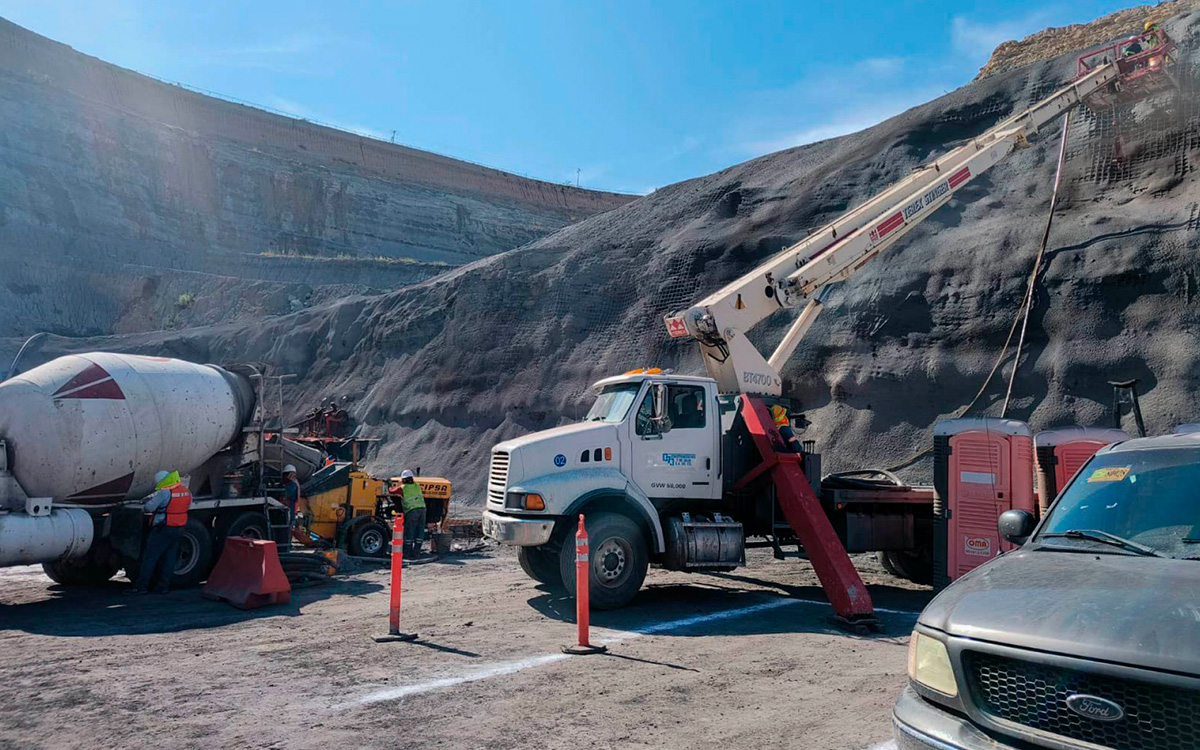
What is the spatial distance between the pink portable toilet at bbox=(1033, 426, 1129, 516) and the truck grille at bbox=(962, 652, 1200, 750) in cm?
709

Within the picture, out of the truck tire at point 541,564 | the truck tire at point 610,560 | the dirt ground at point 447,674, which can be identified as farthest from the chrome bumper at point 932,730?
the truck tire at point 541,564

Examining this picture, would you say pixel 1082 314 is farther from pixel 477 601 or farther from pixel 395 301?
pixel 395 301

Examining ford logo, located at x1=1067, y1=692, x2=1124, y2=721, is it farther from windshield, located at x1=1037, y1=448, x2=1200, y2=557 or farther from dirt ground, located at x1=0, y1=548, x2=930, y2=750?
dirt ground, located at x1=0, y1=548, x2=930, y2=750

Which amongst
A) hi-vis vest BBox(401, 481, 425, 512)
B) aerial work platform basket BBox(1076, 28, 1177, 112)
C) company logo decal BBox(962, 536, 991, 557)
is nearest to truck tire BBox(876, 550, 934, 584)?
company logo decal BBox(962, 536, 991, 557)

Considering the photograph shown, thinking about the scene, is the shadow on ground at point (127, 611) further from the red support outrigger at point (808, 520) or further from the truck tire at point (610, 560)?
the red support outrigger at point (808, 520)

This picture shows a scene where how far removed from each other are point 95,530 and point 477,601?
5.68 meters

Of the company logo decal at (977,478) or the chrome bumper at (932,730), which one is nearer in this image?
the chrome bumper at (932,730)

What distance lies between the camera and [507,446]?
10672 millimetres

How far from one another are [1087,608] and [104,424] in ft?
41.0

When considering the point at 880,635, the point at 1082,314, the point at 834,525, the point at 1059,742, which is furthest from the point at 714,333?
the point at 1082,314

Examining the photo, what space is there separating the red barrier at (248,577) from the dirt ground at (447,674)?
217 millimetres

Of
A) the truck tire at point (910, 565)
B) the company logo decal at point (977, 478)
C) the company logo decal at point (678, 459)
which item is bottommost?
the truck tire at point (910, 565)

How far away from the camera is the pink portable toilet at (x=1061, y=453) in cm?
973

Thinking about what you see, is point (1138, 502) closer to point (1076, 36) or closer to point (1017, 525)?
point (1017, 525)
